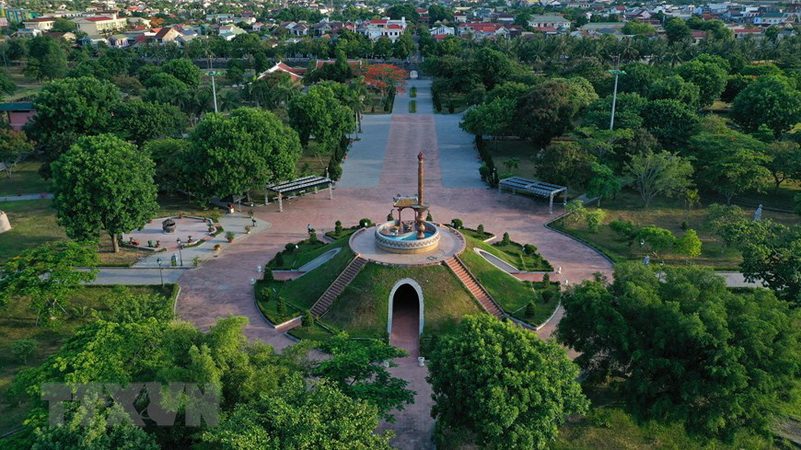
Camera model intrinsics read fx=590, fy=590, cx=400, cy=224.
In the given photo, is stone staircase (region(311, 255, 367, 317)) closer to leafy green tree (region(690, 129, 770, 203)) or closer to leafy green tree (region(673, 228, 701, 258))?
leafy green tree (region(673, 228, 701, 258))

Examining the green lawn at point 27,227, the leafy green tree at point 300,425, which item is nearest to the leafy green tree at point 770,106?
the leafy green tree at point 300,425

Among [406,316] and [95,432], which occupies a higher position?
[95,432]

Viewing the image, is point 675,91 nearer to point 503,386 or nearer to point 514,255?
point 514,255

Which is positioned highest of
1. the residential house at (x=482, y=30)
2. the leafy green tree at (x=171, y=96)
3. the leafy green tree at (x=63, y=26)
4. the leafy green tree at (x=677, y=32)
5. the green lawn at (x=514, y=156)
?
the leafy green tree at (x=63, y=26)

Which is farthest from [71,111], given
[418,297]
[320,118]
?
[418,297]

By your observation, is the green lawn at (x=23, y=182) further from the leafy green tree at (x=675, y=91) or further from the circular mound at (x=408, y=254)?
the leafy green tree at (x=675, y=91)

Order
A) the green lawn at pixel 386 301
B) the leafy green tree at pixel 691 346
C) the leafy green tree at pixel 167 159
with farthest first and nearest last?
the leafy green tree at pixel 167 159
the green lawn at pixel 386 301
the leafy green tree at pixel 691 346
